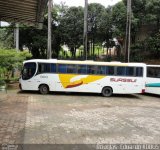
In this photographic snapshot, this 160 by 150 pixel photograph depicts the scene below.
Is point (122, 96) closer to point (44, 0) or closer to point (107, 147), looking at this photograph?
point (107, 147)

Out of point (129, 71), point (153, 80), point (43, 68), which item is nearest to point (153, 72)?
point (153, 80)

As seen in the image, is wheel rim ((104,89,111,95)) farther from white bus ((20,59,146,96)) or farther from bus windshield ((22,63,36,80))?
bus windshield ((22,63,36,80))

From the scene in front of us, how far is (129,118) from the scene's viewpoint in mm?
12867

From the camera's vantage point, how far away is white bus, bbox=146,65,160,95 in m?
21.0

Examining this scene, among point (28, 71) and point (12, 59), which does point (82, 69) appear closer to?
point (28, 71)

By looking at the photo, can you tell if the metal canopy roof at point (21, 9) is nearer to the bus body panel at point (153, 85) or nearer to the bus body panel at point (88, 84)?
the bus body panel at point (88, 84)

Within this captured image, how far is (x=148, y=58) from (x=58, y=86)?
14.3 metres

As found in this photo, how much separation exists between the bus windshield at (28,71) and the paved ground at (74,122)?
3.13 metres

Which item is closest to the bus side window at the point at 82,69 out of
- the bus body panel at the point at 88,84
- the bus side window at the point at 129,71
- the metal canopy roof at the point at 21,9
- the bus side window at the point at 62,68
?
the bus body panel at the point at 88,84

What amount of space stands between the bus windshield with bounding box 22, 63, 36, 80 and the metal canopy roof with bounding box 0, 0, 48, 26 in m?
6.99

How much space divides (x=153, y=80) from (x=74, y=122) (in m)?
10.9

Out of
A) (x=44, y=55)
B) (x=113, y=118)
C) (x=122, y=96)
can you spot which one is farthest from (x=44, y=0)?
(x=44, y=55)

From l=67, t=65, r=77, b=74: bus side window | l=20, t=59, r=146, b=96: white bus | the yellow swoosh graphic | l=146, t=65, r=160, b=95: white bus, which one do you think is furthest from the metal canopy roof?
l=146, t=65, r=160, b=95: white bus

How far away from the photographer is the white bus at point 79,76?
20.2m
